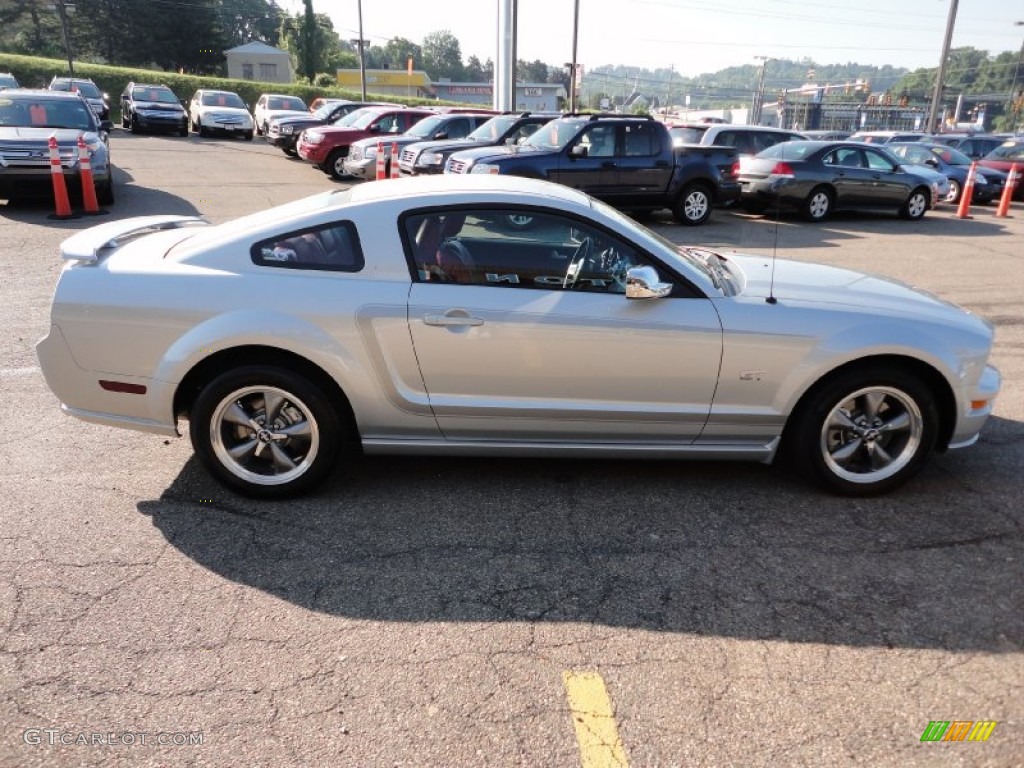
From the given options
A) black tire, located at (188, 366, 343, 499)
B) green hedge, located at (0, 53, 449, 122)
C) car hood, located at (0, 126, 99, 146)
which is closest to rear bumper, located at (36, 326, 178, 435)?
black tire, located at (188, 366, 343, 499)

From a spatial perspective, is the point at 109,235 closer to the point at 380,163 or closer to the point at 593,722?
the point at 593,722

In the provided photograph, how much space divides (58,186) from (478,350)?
33.4 ft

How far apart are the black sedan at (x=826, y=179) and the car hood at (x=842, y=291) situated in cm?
1069

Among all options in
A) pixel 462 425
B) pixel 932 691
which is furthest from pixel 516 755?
→ pixel 462 425

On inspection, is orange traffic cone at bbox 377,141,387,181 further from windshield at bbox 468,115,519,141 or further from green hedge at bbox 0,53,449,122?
green hedge at bbox 0,53,449,122

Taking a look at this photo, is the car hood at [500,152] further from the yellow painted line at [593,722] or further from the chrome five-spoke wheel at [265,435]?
the yellow painted line at [593,722]

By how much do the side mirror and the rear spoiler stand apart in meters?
2.61

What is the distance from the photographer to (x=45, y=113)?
1263 centimetres

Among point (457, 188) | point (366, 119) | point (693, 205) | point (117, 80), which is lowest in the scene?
point (693, 205)

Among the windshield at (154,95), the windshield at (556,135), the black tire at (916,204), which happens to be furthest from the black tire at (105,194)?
the windshield at (154,95)

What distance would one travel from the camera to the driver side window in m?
3.80

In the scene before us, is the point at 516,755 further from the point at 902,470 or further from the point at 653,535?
the point at 902,470

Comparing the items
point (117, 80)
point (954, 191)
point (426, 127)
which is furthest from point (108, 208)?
point (117, 80)

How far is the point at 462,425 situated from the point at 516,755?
1769mm
